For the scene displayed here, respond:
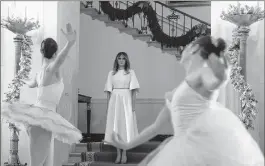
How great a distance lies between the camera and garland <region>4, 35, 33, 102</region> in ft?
19.7

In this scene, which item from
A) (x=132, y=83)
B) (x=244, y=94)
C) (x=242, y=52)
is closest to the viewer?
(x=244, y=94)

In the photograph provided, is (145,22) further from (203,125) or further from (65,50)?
(203,125)

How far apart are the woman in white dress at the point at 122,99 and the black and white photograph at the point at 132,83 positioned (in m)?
0.02

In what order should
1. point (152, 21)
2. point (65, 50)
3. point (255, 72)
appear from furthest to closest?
point (152, 21) → point (255, 72) → point (65, 50)

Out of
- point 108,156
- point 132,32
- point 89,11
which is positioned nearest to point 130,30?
point 132,32

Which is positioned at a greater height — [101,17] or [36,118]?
[101,17]

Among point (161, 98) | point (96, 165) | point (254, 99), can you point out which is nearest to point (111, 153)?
point (96, 165)

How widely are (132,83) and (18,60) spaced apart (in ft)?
5.43

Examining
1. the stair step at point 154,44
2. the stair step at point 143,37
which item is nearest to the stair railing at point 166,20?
the stair step at point 143,37

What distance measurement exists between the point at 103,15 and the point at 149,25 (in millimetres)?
1100

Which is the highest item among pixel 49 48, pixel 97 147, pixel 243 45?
pixel 243 45

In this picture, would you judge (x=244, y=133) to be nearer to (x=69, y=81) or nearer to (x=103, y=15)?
(x=69, y=81)

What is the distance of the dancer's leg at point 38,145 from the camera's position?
4309 mm

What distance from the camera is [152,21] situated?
10.5 meters
